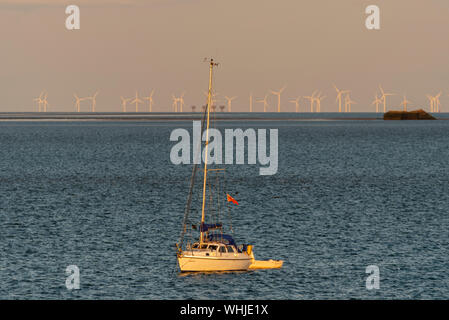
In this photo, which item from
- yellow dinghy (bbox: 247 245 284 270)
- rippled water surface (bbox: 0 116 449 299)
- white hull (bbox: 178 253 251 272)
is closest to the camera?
rippled water surface (bbox: 0 116 449 299)

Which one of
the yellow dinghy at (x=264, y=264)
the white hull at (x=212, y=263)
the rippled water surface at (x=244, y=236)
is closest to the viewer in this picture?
the rippled water surface at (x=244, y=236)

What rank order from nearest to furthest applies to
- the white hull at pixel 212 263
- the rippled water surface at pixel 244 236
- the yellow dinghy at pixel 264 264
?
1. the rippled water surface at pixel 244 236
2. the white hull at pixel 212 263
3. the yellow dinghy at pixel 264 264

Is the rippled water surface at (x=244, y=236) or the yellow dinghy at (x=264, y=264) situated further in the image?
the yellow dinghy at (x=264, y=264)

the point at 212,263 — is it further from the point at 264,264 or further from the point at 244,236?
the point at 244,236

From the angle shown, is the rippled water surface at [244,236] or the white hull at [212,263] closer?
the rippled water surface at [244,236]

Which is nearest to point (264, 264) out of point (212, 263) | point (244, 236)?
point (212, 263)

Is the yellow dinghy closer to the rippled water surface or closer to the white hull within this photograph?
the rippled water surface

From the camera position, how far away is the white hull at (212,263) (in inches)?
2498

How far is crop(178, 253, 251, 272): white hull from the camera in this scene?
208ft

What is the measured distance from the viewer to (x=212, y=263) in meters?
63.6

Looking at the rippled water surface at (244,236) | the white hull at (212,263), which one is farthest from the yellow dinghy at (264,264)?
the white hull at (212,263)

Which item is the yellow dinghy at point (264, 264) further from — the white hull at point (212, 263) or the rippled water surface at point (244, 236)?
the white hull at point (212, 263)

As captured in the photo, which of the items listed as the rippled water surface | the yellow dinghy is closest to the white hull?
the rippled water surface
